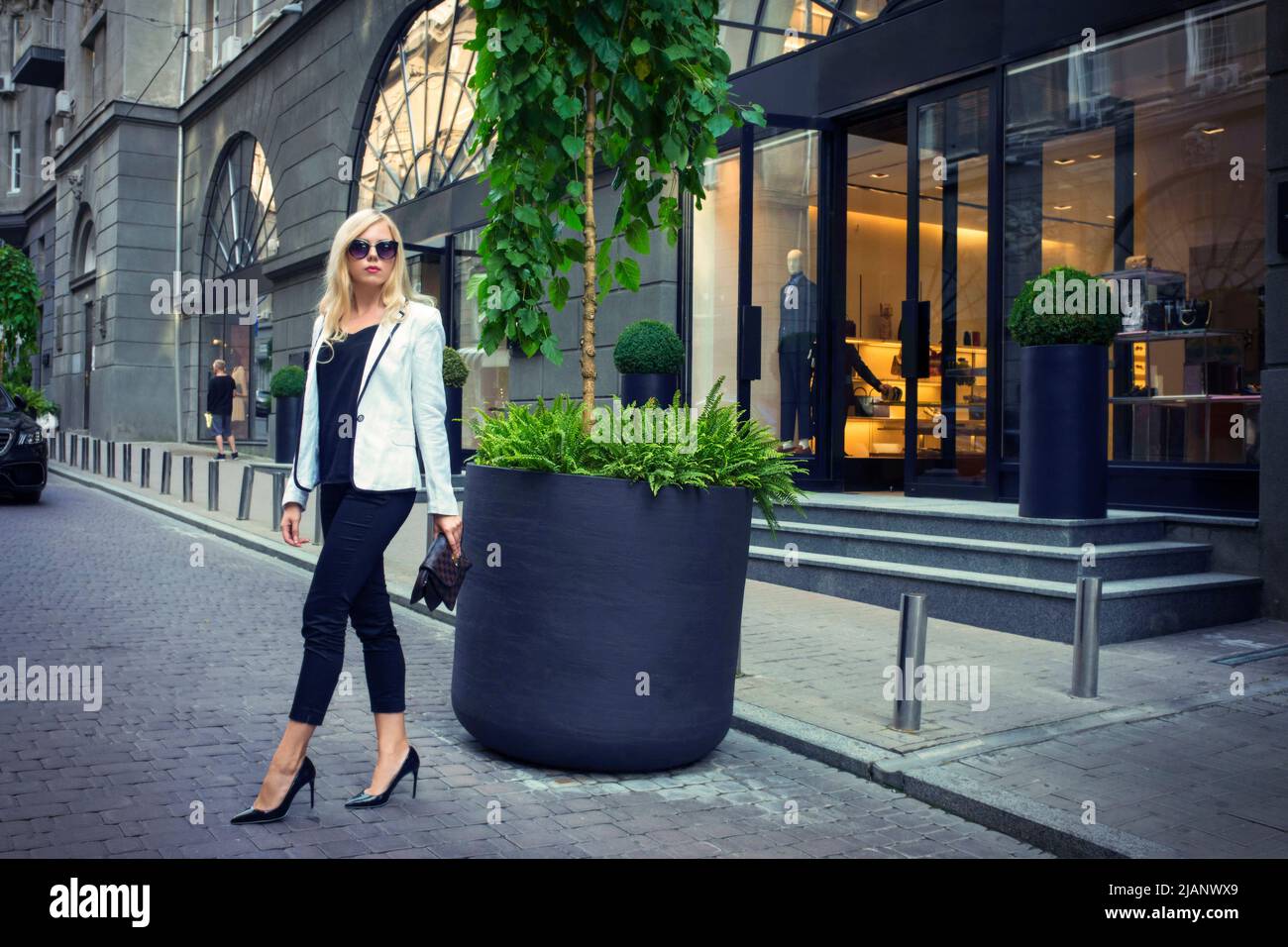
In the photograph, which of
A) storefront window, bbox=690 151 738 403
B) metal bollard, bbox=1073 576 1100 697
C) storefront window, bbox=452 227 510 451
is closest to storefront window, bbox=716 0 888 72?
storefront window, bbox=690 151 738 403

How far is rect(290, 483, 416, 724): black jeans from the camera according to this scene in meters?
4.15

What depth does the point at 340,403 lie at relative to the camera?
169 inches

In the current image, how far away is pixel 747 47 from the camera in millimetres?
13836

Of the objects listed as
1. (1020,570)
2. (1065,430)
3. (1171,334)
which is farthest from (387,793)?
(1171,334)

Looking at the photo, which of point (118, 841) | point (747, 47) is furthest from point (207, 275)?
point (118, 841)

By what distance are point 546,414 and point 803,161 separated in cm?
882

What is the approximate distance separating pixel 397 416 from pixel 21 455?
44.2 ft

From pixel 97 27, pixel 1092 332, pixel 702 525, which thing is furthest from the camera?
pixel 97 27

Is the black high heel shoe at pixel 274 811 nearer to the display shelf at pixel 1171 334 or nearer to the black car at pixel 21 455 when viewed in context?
the display shelf at pixel 1171 334

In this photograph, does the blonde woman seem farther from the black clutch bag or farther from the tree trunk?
the tree trunk

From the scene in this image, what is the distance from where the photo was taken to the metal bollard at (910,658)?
215 inches

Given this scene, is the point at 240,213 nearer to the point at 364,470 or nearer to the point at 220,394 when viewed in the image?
the point at 220,394
